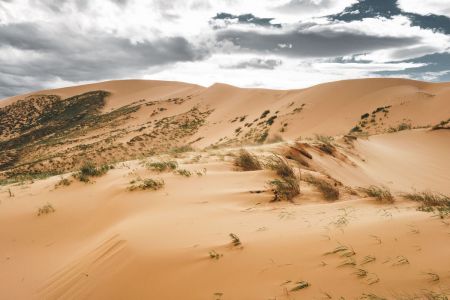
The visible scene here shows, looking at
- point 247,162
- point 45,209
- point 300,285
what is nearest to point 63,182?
point 45,209

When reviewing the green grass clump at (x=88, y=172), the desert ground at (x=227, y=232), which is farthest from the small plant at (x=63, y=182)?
the green grass clump at (x=88, y=172)

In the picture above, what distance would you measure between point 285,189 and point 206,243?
195 cm

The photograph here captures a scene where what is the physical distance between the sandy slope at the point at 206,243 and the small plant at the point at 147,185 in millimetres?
117

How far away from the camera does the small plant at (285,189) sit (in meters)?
4.62

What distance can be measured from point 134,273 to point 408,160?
40.5 feet

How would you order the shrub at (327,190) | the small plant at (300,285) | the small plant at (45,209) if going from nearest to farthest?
the small plant at (300,285) → the small plant at (45,209) → the shrub at (327,190)

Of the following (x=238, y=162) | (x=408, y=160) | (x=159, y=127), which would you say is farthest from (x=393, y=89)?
(x=238, y=162)

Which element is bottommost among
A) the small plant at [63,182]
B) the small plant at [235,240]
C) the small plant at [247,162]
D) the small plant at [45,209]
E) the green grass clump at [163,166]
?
the small plant at [235,240]

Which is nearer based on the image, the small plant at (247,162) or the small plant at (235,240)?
the small plant at (235,240)

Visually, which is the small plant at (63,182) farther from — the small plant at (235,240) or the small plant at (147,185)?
the small plant at (235,240)

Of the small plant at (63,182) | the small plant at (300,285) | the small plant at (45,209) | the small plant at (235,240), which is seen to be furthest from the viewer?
the small plant at (63,182)

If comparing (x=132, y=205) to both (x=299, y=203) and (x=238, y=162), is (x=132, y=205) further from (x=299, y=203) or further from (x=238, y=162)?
(x=238, y=162)

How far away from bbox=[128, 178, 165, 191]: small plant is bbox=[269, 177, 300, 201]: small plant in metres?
1.66

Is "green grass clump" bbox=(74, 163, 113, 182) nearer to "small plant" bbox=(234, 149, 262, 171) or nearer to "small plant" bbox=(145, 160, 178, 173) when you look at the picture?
"small plant" bbox=(145, 160, 178, 173)
